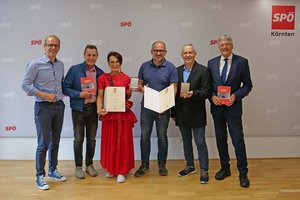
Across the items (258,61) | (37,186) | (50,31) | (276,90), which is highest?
(50,31)

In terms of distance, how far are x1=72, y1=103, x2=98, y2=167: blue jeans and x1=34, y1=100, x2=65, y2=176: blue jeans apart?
20 centimetres

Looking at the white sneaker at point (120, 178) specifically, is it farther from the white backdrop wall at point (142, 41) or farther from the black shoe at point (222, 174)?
the black shoe at point (222, 174)

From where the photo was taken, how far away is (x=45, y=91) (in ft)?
9.96

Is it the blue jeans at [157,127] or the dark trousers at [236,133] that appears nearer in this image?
the dark trousers at [236,133]

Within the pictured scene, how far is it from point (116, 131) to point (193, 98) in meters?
0.93

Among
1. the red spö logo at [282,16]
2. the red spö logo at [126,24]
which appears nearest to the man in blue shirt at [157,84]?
the red spö logo at [126,24]

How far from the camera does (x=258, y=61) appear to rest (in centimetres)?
407

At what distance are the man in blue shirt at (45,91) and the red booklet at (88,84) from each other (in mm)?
239

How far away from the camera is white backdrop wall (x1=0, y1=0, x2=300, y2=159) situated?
3936 millimetres

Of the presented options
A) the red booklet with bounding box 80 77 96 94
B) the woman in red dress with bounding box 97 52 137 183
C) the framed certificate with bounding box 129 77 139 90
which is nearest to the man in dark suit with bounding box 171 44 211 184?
the framed certificate with bounding box 129 77 139 90

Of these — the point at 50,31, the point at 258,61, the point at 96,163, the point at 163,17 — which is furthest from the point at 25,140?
the point at 258,61

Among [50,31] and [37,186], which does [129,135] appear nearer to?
[37,186]

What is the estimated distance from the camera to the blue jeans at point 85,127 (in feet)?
10.9

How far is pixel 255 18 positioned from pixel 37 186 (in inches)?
136
